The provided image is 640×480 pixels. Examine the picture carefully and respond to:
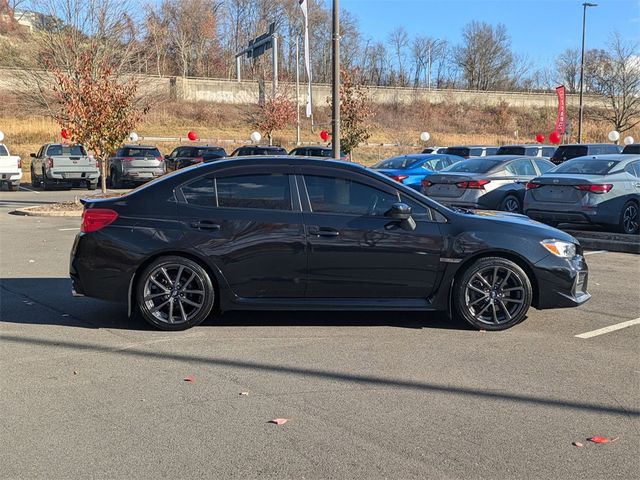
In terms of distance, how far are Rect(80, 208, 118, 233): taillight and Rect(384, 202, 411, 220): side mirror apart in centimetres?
263

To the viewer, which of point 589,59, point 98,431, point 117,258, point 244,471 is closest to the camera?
point 244,471

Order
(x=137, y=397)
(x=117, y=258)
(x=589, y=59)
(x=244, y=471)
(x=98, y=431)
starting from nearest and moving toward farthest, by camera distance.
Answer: (x=244, y=471), (x=98, y=431), (x=137, y=397), (x=117, y=258), (x=589, y=59)

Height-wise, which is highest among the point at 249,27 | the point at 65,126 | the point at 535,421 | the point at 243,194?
the point at 249,27

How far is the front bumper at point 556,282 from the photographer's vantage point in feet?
21.2

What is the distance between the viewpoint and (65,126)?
740 inches

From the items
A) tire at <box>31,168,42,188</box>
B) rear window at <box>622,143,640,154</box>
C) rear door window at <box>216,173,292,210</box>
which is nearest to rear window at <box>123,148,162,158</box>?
tire at <box>31,168,42,188</box>

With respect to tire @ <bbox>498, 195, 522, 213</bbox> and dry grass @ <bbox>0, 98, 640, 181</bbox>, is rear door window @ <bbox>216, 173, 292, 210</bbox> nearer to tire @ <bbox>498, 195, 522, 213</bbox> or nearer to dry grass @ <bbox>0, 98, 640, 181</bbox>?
tire @ <bbox>498, 195, 522, 213</bbox>

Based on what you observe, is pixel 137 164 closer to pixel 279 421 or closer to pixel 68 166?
pixel 68 166

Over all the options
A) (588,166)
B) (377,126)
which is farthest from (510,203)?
(377,126)

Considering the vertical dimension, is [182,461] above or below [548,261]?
below

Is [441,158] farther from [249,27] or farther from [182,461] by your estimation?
[249,27]

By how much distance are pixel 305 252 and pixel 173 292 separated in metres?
1.30

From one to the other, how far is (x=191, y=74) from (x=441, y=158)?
64.4m

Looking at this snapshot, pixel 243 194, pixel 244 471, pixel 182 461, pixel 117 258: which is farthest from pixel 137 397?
pixel 243 194
